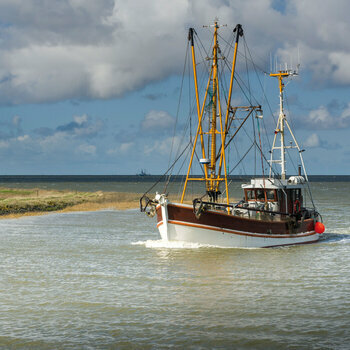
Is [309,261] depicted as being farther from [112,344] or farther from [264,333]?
[112,344]

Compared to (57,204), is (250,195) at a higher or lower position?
higher

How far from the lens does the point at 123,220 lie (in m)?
52.3

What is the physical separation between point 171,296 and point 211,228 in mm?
11440

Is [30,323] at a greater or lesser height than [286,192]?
lesser

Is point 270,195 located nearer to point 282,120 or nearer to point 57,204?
point 282,120

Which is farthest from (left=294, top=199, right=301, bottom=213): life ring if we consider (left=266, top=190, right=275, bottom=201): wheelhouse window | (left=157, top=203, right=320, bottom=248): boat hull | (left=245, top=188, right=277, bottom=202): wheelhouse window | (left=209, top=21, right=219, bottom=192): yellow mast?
(left=209, top=21, right=219, bottom=192): yellow mast

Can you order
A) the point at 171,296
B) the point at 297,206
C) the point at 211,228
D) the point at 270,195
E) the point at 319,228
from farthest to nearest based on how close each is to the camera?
1. the point at 319,228
2. the point at 297,206
3. the point at 270,195
4. the point at 211,228
5. the point at 171,296

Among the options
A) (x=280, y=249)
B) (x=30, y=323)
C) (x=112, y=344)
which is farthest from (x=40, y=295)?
(x=280, y=249)

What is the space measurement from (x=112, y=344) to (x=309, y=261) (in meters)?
15.7

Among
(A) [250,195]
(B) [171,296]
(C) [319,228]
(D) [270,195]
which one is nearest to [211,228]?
(A) [250,195]

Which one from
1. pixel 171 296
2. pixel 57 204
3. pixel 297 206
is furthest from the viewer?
pixel 57 204

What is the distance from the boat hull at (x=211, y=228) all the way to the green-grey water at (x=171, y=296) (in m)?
0.66

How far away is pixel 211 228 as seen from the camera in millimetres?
30094

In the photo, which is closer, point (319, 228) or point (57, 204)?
point (319, 228)
